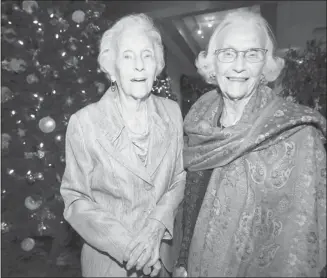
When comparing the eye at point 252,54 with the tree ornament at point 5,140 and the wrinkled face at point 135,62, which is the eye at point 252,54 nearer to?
the wrinkled face at point 135,62

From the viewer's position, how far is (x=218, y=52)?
123 centimetres

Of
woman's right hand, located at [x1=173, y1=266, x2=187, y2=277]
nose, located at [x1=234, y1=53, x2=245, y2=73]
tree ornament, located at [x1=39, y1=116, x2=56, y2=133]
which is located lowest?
woman's right hand, located at [x1=173, y1=266, x2=187, y2=277]

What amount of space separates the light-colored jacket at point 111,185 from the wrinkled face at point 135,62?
134 mm

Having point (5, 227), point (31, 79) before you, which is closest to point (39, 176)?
point (5, 227)

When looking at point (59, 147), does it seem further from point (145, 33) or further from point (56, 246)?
point (145, 33)

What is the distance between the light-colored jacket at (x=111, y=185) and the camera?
116 centimetres

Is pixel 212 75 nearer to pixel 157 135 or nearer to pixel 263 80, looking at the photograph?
pixel 263 80

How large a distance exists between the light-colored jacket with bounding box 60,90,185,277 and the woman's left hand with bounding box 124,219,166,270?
3cm

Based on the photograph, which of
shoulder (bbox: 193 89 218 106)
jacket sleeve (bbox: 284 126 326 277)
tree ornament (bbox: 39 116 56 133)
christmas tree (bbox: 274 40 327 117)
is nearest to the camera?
jacket sleeve (bbox: 284 126 326 277)

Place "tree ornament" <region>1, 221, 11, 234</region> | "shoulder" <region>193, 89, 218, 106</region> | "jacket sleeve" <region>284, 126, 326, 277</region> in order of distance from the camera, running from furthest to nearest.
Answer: "tree ornament" <region>1, 221, 11, 234</region>, "shoulder" <region>193, 89, 218, 106</region>, "jacket sleeve" <region>284, 126, 326, 277</region>

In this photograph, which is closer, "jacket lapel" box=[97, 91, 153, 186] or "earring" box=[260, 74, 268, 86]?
"jacket lapel" box=[97, 91, 153, 186]

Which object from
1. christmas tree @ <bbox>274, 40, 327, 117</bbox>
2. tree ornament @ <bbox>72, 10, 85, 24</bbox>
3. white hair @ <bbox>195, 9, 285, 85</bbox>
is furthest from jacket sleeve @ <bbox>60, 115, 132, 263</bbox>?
christmas tree @ <bbox>274, 40, 327, 117</bbox>

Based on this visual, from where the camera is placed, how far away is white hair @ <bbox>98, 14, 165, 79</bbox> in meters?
1.19

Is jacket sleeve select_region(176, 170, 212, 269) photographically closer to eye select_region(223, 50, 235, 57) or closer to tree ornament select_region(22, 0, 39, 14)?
eye select_region(223, 50, 235, 57)
